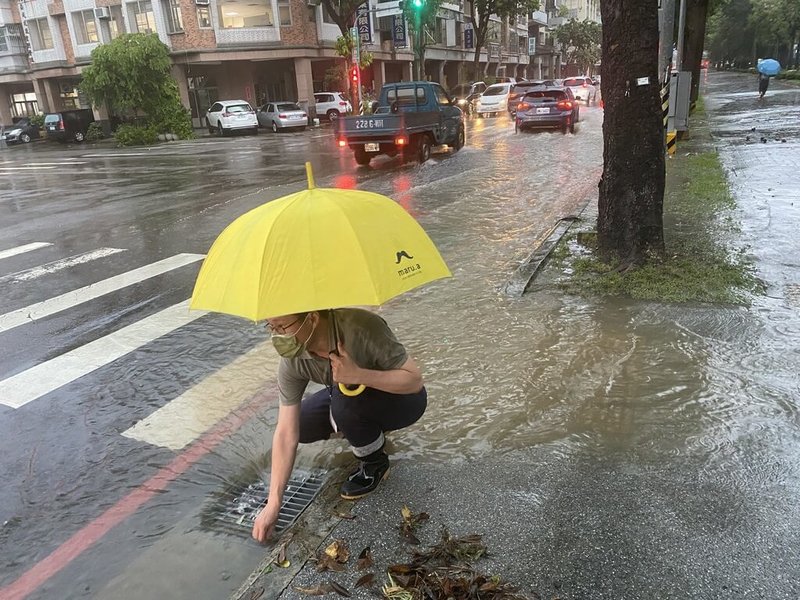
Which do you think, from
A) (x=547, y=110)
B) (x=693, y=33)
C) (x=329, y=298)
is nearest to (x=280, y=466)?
(x=329, y=298)

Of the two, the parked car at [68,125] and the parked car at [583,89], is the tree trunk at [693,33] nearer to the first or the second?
the parked car at [583,89]

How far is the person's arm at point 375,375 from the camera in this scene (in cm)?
246

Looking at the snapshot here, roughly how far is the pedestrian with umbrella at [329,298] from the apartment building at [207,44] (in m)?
34.9

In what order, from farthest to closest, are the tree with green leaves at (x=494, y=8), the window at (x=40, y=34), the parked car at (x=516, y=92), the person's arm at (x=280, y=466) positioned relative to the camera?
1. the tree with green leaves at (x=494, y=8)
2. the window at (x=40, y=34)
3. the parked car at (x=516, y=92)
4. the person's arm at (x=280, y=466)

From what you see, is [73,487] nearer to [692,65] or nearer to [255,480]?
[255,480]

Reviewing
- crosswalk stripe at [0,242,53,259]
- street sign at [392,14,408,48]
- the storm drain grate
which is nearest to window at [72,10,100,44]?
street sign at [392,14,408,48]

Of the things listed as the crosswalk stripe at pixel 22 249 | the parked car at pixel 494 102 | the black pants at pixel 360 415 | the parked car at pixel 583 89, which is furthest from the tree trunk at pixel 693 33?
the black pants at pixel 360 415

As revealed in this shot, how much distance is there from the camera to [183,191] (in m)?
13.3

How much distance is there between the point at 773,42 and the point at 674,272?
71.3m

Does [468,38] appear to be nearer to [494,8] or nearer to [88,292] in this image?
[494,8]

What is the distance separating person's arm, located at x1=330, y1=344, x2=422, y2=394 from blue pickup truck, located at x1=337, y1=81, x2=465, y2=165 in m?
12.2

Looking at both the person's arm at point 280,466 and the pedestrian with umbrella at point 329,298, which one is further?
the person's arm at point 280,466

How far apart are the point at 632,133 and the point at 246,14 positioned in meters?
35.3

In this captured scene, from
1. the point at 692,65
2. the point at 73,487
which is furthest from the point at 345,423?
the point at 692,65
